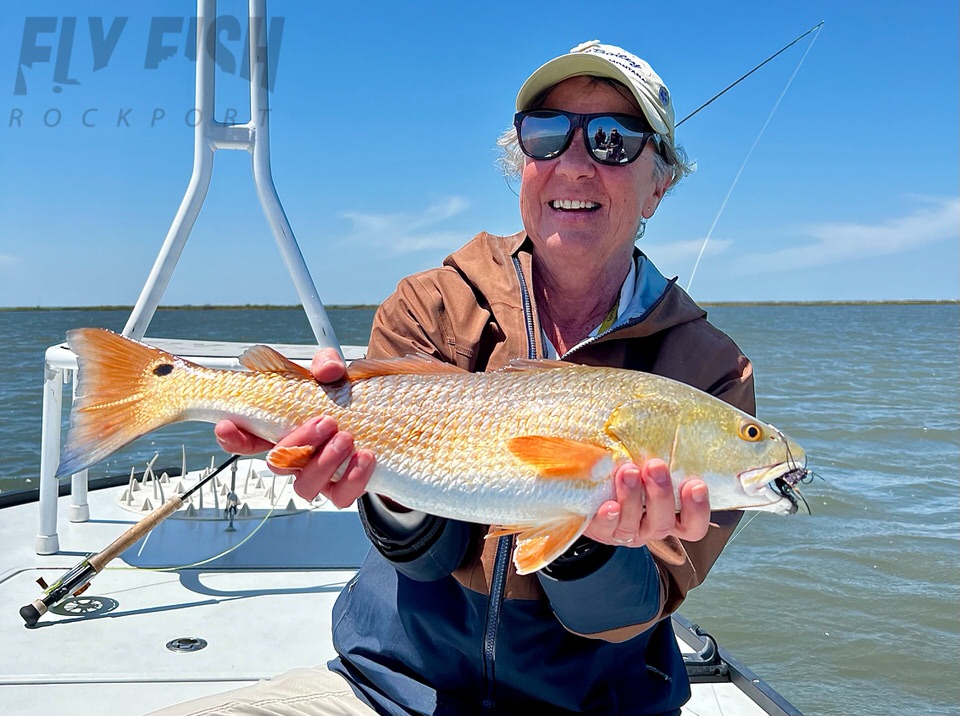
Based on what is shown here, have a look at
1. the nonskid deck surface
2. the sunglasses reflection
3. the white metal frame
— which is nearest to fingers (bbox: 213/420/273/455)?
the sunglasses reflection

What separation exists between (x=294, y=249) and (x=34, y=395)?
23.7m

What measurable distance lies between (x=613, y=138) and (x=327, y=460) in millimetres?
1422

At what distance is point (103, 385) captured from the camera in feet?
7.77

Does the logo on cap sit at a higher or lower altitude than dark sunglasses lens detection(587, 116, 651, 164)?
higher

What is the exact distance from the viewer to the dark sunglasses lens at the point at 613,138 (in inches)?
107

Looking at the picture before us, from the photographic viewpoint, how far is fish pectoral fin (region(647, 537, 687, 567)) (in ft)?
8.24

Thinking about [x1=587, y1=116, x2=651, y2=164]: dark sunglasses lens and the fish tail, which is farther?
[x1=587, y1=116, x2=651, y2=164]: dark sunglasses lens

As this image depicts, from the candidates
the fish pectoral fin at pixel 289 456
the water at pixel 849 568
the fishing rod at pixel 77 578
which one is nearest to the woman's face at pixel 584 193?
the fish pectoral fin at pixel 289 456

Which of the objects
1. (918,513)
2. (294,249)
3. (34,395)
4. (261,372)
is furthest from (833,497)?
(34,395)

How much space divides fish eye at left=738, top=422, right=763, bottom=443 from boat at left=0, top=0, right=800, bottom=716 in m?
2.22

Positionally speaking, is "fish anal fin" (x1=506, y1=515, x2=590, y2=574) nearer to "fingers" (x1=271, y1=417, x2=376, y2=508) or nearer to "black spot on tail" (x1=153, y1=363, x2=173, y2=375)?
"fingers" (x1=271, y1=417, x2=376, y2=508)

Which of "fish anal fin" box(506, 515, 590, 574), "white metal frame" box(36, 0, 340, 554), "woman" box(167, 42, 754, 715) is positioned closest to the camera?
"fish anal fin" box(506, 515, 590, 574)

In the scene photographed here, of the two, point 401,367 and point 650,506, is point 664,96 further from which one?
point 650,506

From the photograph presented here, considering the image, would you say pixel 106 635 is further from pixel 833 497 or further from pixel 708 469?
pixel 833 497
